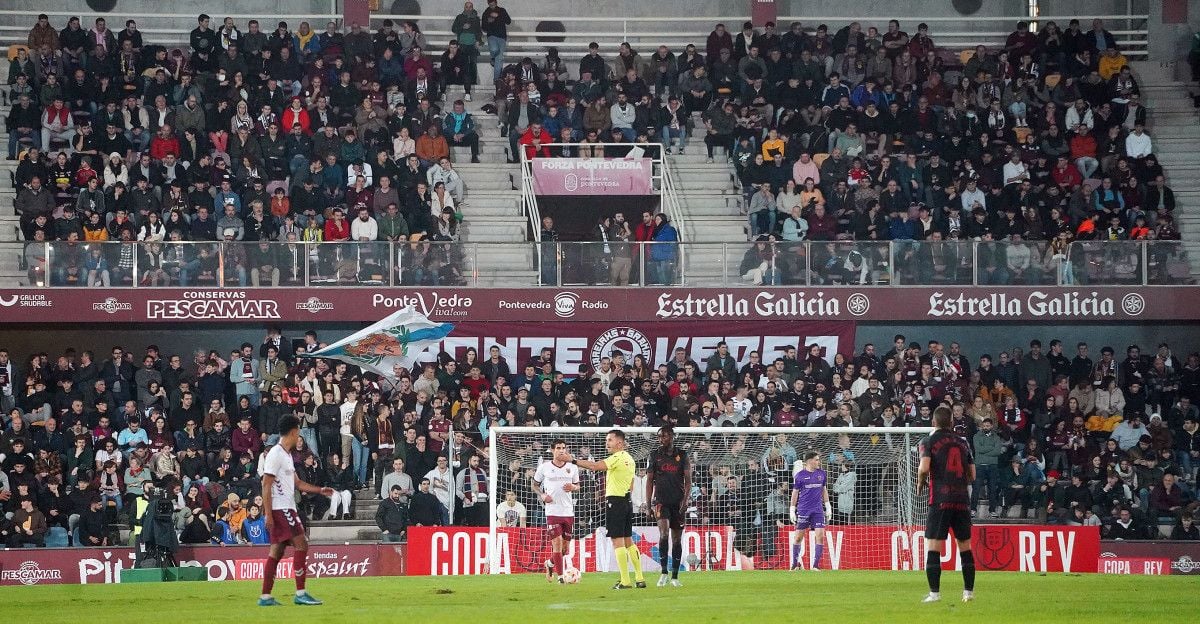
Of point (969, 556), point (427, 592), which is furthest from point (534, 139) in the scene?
point (969, 556)

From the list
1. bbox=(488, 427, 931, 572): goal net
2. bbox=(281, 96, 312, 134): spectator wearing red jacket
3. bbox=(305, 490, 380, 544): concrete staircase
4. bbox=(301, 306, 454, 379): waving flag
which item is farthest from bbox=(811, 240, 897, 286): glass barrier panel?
bbox=(281, 96, 312, 134): spectator wearing red jacket

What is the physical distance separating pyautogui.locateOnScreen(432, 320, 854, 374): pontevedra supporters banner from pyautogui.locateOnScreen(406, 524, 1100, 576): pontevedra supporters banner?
5.65m

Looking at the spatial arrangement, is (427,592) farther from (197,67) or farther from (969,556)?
(197,67)

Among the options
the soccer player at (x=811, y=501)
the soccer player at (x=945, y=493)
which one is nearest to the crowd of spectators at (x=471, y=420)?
the soccer player at (x=811, y=501)

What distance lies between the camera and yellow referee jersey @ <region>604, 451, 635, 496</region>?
1806cm

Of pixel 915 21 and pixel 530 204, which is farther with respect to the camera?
pixel 915 21

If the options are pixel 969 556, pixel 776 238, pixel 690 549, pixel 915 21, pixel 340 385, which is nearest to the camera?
pixel 969 556

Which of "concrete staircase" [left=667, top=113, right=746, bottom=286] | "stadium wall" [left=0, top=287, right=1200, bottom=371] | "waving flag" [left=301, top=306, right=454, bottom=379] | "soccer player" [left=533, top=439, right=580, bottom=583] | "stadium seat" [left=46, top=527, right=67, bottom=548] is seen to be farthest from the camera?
"concrete staircase" [left=667, top=113, right=746, bottom=286]

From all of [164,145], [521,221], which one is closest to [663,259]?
[521,221]

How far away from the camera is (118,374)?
28.0 metres

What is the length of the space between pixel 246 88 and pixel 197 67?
4.18 feet

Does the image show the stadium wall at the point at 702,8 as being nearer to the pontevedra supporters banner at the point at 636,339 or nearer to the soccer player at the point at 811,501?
the pontevedra supporters banner at the point at 636,339

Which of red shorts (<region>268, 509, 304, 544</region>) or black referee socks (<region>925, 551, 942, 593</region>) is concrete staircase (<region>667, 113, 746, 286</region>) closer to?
black referee socks (<region>925, 551, 942, 593</region>)

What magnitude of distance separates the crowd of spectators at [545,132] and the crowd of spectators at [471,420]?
6.31 feet
